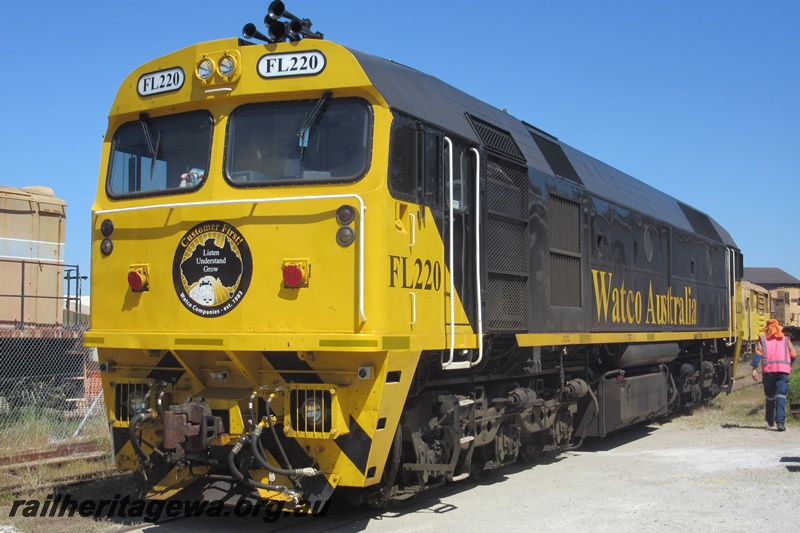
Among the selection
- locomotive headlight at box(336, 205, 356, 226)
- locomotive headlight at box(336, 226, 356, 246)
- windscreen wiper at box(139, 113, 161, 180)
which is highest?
Answer: windscreen wiper at box(139, 113, 161, 180)

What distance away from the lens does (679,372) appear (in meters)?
15.3

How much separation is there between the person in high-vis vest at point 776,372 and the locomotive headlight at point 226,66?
34.2 ft

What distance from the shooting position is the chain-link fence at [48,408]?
9.50 meters

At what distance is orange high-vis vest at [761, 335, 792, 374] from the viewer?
45.6 ft

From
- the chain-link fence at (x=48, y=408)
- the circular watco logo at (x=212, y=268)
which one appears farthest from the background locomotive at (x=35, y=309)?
the circular watco logo at (x=212, y=268)

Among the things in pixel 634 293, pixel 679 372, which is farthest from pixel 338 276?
pixel 679 372

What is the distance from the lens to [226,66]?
7.03m

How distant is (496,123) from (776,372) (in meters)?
7.75

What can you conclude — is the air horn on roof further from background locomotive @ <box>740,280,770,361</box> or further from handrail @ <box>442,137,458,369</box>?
background locomotive @ <box>740,280,770,361</box>

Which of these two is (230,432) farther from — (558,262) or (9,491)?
(558,262)

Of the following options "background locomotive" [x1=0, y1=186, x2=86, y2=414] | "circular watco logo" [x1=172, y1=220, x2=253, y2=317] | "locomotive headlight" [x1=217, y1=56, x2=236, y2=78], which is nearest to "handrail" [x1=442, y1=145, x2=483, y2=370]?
"circular watco logo" [x1=172, y1=220, x2=253, y2=317]

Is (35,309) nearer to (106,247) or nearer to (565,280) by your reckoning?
(106,247)

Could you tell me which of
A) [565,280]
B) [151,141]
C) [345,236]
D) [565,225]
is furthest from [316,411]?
[565,225]

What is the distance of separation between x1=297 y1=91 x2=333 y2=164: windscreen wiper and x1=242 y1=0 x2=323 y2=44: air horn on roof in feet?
2.13
